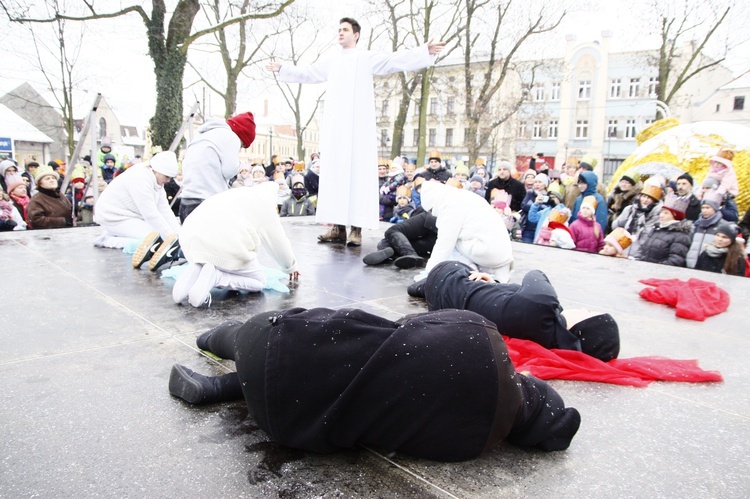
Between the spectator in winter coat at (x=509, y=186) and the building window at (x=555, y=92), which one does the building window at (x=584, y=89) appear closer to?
the building window at (x=555, y=92)

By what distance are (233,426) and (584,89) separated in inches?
2068

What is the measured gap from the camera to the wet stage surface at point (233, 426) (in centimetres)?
179

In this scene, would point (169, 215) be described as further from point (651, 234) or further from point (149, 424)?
point (651, 234)

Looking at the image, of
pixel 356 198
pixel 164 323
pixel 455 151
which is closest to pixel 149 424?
pixel 164 323

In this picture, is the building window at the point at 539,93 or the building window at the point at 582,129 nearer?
the building window at the point at 582,129

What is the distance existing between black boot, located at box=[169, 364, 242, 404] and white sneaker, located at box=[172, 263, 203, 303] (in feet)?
5.32

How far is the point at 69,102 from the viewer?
24938 mm

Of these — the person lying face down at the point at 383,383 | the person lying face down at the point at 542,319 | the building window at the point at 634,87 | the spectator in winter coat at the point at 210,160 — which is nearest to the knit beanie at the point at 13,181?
the spectator in winter coat at the point at 210,160

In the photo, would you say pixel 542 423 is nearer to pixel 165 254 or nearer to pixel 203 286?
pixel 203 286

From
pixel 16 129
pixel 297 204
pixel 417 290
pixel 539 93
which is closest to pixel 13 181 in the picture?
pixel 297 204

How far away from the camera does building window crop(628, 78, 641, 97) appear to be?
1833 inches

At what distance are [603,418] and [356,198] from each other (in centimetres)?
460

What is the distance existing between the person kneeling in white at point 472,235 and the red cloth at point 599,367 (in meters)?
1.50

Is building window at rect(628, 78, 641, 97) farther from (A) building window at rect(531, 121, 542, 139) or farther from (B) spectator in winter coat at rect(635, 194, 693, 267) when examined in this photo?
(B) spectator in winter coat at rect(635, 194, 693, 267)
